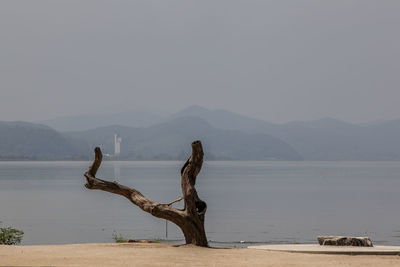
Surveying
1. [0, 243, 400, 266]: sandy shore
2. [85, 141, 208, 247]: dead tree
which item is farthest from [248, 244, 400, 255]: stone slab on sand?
[85, 141, 208, 247]: dead tree

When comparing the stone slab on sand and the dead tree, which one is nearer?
the stone slab on sand

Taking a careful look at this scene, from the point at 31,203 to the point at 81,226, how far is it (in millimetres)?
17795

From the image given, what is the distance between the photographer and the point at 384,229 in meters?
34.9

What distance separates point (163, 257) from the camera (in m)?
12.4

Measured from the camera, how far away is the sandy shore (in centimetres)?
1173

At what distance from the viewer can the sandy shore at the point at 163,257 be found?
1173 centimetres

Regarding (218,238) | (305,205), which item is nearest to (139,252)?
(218,238)

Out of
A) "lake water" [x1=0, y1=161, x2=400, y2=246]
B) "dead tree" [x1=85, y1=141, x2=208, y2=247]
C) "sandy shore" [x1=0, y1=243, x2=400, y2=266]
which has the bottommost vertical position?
"sandy shore" [x1=0, y1=243, x2=400, y2=266]

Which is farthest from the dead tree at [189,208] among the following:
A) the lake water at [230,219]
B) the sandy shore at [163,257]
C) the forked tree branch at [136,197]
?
the lake water at [230,219]

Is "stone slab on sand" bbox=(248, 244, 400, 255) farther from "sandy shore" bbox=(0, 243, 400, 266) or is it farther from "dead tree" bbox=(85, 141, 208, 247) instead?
"dead tree" bbox=(85, 141, 208, 247)

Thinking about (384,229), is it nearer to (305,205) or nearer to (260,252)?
(305,205)

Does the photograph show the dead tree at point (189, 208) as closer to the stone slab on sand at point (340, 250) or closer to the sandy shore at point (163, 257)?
the sandy shore at point (163, 257)

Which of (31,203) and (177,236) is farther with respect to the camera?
(31,203)

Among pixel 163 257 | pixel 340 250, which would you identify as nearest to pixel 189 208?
pixel 163 257
